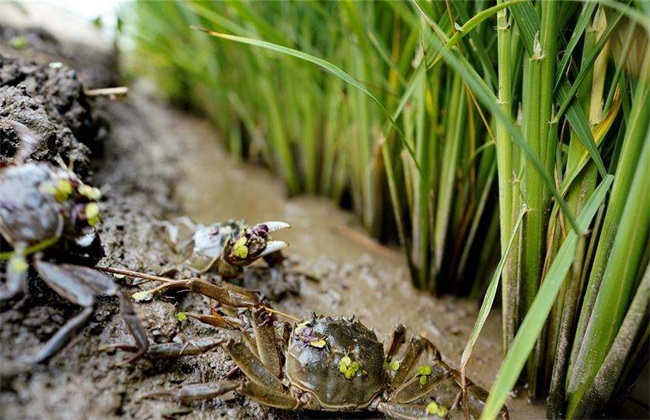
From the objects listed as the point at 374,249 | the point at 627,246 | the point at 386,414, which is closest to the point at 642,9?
the point at 627,246

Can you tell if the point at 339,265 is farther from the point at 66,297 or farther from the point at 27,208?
the point at 27,208

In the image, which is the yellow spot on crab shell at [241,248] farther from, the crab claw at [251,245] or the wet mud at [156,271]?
the wet mud at [156,271]

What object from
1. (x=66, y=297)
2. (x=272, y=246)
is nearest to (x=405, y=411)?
(x=272, y=246)

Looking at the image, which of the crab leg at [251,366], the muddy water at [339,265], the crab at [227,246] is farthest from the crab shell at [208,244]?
the crab leg at [251,366]

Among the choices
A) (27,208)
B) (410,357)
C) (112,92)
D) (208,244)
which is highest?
(112,92)

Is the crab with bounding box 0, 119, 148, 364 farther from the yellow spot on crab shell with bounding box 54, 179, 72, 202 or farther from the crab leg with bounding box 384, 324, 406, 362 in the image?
the crab leg with bounding box 384, 324, 406, 362

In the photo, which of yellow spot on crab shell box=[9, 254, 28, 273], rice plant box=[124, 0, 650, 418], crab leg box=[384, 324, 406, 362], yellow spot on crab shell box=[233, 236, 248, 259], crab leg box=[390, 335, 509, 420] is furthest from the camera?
yellow spot on crab shell box=[233, 236, 248, 259]

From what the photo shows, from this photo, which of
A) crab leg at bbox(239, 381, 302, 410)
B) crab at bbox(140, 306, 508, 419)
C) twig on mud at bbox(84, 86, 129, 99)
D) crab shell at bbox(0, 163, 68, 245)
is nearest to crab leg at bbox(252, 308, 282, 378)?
crab at bbox(140, 306, 508, 419)

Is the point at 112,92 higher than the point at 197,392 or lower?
higher
